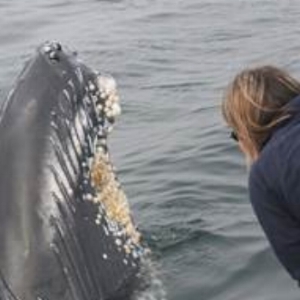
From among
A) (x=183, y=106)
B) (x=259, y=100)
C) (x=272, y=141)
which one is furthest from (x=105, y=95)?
(x=183, y=106)

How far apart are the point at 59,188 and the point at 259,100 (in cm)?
119

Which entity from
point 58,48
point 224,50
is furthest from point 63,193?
point 224,50

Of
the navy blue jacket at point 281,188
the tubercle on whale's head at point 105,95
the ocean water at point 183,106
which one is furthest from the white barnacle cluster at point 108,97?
the ocean water at point 183,106

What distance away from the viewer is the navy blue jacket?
14.6ft

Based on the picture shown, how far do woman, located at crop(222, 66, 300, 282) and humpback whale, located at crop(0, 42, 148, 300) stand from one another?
38.3 inches

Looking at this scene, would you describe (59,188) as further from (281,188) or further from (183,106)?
(183,106)

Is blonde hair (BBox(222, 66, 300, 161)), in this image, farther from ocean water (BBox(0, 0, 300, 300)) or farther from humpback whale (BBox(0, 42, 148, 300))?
ocean water (BBox(0, 0, 300, 300))

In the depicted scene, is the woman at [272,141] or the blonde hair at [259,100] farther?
the blonde hair at [259,100]

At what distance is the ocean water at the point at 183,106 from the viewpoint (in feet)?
25.6

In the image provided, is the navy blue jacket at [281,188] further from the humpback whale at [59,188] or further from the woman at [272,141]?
the humpback whale at [59,188]

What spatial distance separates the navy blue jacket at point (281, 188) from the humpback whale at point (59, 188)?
1065 mm

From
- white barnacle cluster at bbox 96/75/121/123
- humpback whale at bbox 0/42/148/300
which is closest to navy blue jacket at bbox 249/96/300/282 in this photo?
humpback whale at bbox 0/42/148/300

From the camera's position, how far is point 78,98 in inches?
219

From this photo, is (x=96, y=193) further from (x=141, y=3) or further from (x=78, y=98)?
(x=141, y=3)
